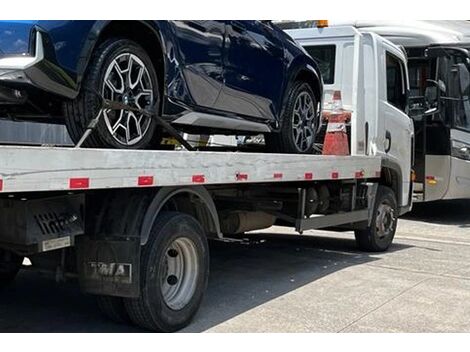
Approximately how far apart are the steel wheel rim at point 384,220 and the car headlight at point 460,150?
289 centimetres

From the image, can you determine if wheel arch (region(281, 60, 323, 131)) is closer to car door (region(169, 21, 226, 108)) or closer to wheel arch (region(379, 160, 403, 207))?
car door (region(169, 21, 226, 108))

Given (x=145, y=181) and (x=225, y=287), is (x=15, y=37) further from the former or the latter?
(x=225, y=287)

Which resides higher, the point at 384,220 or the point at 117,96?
the point at 117,96

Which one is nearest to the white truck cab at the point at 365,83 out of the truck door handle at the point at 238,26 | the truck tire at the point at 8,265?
the truck door handle at the point at 238,26

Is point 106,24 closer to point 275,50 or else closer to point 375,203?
point 275,50

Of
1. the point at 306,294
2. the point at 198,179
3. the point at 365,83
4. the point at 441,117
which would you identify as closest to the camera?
the point at 198,179

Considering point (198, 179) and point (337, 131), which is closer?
point (198, 179)

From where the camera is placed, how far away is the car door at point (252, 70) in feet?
17.0

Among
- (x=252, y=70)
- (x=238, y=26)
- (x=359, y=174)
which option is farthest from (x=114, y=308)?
(x=359, y=174)

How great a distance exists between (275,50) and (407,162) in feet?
11.1

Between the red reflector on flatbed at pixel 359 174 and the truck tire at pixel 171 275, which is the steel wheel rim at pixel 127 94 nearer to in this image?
the truck tire at pixel 171 275

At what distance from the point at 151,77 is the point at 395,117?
179 inches

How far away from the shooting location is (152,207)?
4.05 m

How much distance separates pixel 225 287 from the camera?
581 centimetres
